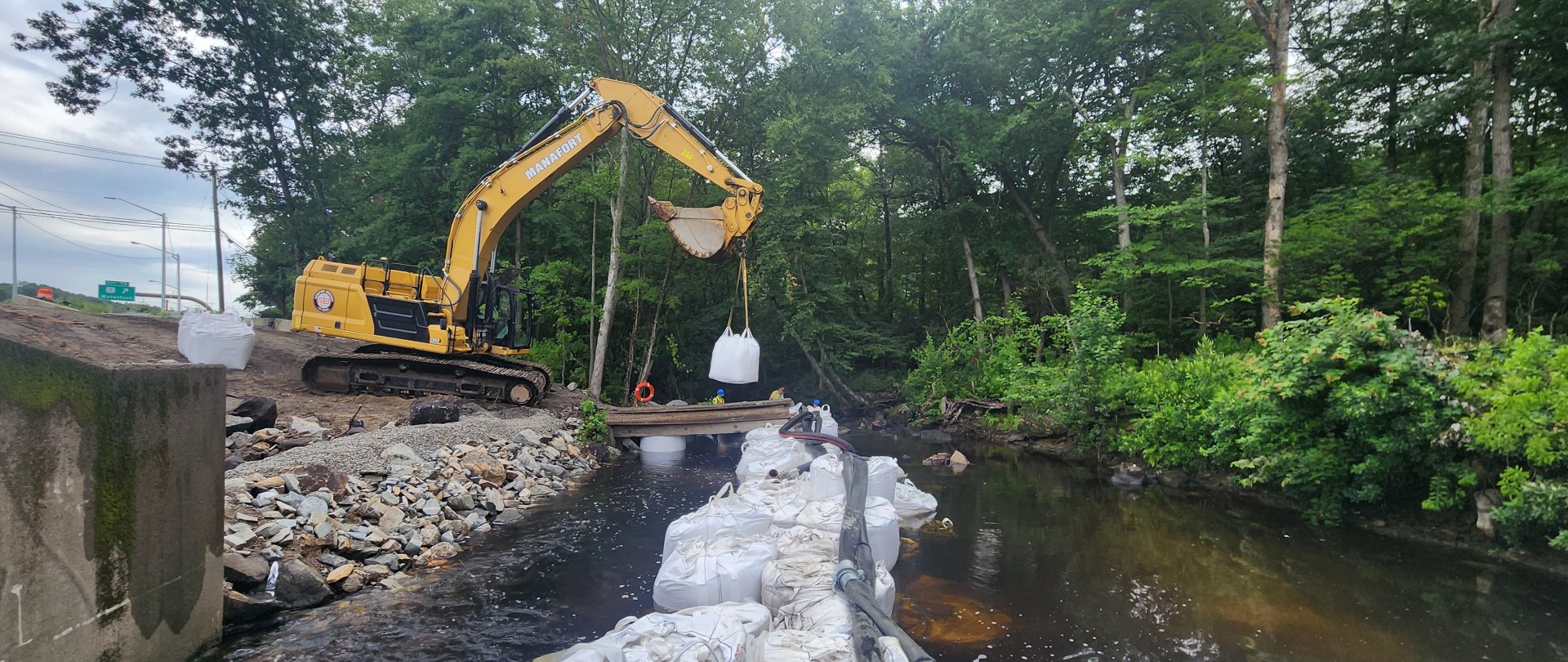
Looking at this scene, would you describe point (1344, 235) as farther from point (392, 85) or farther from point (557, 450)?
point (392, 85)

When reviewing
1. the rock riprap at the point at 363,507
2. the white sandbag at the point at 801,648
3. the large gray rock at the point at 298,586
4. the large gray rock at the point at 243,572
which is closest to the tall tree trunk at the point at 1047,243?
the rock riprap at the point at 363,507

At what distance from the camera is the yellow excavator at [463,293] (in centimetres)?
1078

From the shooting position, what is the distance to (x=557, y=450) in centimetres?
972

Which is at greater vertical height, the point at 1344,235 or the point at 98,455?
the point at 1344,235

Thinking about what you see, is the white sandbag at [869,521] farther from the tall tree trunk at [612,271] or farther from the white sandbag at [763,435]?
the tall tree trunk at [612,271]

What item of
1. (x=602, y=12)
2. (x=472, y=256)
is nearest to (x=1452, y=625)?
(x=472, y=256)

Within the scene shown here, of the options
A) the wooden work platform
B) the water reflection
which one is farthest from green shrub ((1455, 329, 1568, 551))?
the wooden work platform

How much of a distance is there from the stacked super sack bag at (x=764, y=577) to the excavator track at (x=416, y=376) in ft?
20.8

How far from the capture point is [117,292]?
2680 centimetres

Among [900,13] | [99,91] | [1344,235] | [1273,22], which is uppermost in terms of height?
[900,13]

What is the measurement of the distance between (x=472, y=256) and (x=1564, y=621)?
1269cm

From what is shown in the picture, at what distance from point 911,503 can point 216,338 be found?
987 cm

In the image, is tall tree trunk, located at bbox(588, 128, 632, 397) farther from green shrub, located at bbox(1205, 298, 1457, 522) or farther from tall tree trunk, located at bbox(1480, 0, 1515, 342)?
tall tree trunk, located at bbox(1480, 0, 1515, 342)

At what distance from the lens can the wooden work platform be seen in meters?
11.2
